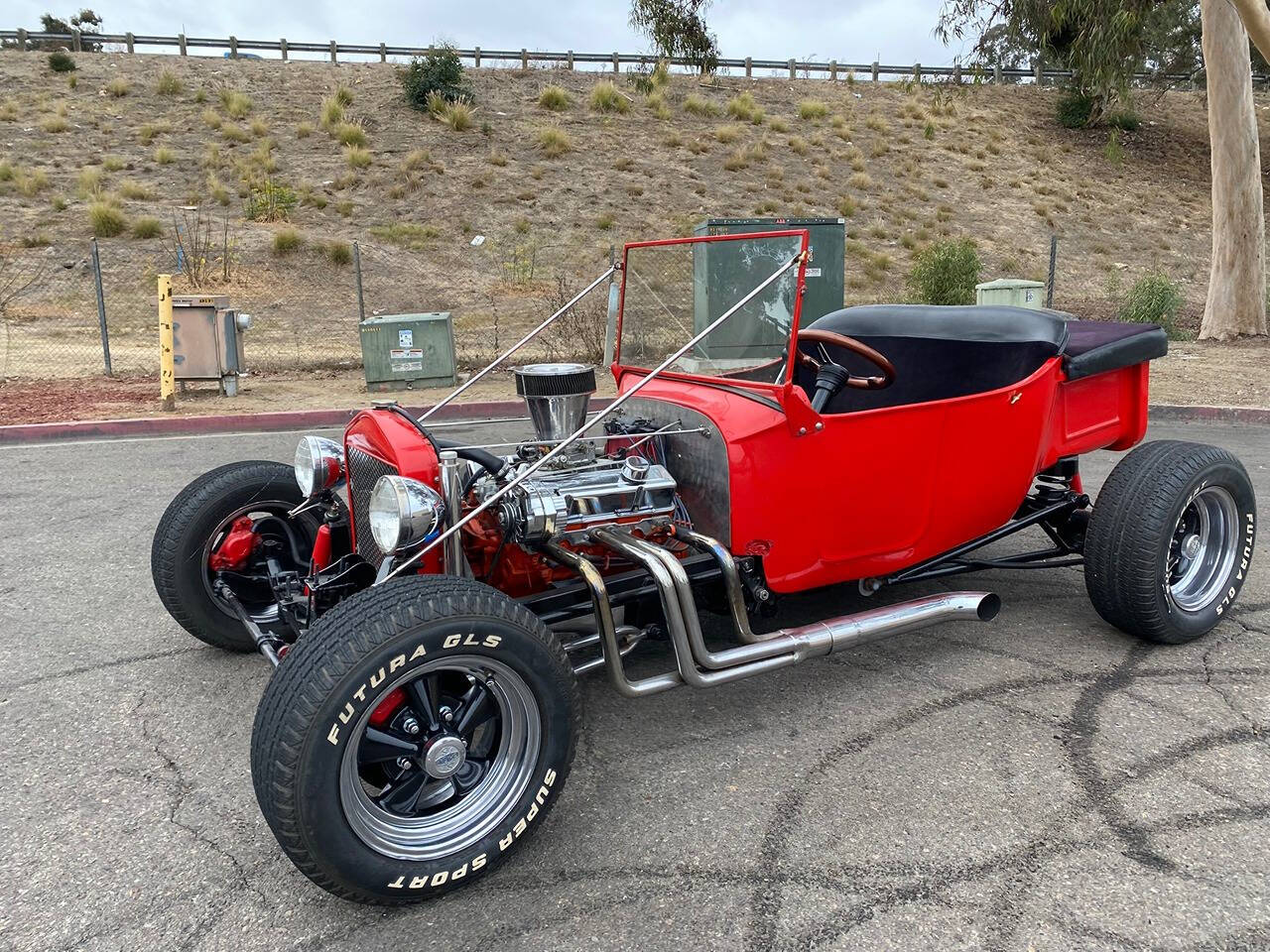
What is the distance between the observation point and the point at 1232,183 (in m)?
12.9

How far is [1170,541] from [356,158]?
25550 millimetres

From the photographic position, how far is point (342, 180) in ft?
80.0

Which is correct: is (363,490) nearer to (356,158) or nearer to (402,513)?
(402,513)

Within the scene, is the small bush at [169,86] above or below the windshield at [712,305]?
above

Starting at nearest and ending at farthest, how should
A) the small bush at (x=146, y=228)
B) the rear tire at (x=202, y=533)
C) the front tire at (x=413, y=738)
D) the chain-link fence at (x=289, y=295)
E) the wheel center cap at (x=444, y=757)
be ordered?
the front tire at (x=413, y=738) < the wheel center cap at (x=444, y=757) < the rear tire at (x=202, y=533) < the chain-link fence at (x=289, y=295) < the small bush at (x=146, y=228)

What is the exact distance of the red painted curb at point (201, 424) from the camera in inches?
332

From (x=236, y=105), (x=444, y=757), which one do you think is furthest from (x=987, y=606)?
(x=236, y=105)

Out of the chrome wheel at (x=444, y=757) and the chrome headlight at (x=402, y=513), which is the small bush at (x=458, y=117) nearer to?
the chrome headlight at (x=402, y=513)

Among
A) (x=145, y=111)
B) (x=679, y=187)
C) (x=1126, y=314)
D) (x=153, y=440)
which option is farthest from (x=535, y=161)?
(x=153, y=440)

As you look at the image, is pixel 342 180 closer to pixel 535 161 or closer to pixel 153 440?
pixel 535 161

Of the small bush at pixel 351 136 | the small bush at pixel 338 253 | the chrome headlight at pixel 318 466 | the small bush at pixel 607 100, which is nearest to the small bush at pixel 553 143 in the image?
the small bush at pixel 607 100

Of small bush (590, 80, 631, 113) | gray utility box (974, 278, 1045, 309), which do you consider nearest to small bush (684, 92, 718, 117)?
small bush (590, 80, 631, 113)

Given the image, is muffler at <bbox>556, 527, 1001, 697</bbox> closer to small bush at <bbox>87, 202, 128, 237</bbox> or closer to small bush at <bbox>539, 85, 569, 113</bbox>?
small bush at <bbox>87, 202, 128, 237</bbox>

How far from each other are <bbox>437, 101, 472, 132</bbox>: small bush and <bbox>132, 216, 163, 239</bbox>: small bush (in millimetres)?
10940
